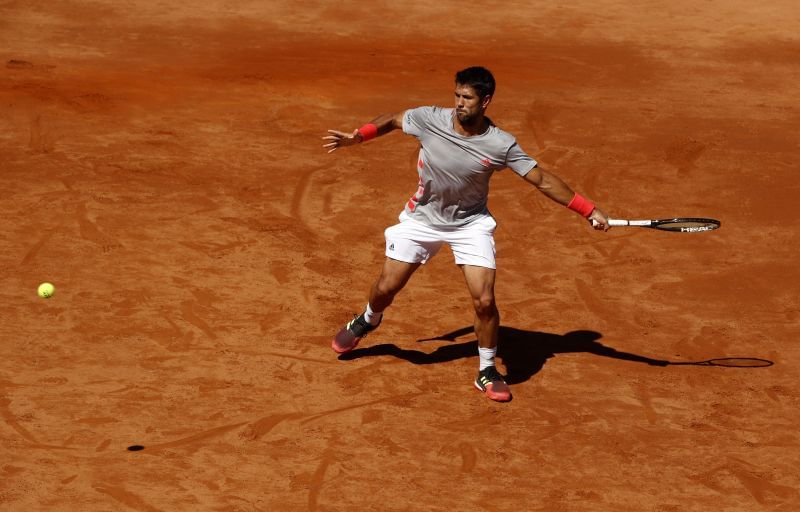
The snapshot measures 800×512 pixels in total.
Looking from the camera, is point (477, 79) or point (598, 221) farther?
point (598, 221)

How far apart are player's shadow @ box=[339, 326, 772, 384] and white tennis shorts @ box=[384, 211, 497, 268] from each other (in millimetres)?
999

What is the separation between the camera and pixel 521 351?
36.8 ft

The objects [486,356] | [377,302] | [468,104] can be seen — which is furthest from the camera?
[377,302]

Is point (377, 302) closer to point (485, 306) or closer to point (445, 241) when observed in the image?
point (445, 241)

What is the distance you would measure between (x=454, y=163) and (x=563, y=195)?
897 mm

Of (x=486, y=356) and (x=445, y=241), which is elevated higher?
(x=445, y=241)

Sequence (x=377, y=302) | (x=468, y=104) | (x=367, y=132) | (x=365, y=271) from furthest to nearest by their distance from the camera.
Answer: (x=365, y=271) → (x=377, y=302) → (x=367, y=132) → (x=468, y=104)

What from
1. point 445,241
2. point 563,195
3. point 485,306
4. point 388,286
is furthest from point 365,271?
point 563,195

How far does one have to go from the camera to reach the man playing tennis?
9.93 metres

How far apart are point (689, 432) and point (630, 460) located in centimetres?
68

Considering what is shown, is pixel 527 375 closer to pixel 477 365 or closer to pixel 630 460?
pixel 477 365

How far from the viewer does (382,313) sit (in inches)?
430

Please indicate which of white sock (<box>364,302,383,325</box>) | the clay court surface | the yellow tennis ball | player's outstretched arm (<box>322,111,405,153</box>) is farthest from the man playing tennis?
the yellow tennis ball

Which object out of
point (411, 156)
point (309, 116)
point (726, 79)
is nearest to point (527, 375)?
point (411, 156)
